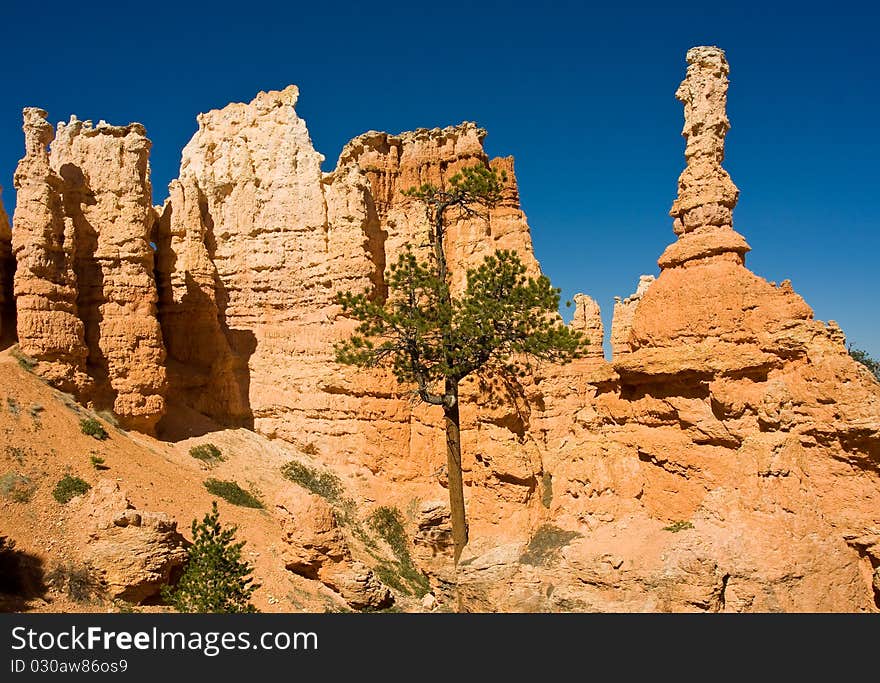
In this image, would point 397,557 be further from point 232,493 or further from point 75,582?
point 75,582

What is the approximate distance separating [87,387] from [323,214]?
1337 centimetres

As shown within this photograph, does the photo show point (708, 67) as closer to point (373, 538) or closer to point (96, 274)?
point (373, 538)

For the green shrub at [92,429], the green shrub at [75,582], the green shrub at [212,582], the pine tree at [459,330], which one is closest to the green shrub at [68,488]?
the green shrub at [92,429]

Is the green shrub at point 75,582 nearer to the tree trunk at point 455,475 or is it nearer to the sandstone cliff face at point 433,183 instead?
the tree trunk at point 455,475

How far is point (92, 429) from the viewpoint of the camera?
22547 mm

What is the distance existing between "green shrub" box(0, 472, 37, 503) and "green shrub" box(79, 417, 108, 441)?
11.7 ft

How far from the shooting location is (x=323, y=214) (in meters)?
32.6

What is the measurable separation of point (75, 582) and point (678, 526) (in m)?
13.7

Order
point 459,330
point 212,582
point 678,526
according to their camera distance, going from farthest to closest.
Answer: point 459,330 → point 212,582 → point 678,526

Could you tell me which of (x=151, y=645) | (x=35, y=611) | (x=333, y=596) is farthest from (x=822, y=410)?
(x=35, y=611)

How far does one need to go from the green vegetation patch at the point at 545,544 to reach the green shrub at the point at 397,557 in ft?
34.1

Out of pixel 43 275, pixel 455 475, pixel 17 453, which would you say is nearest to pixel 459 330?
pixel 455 475

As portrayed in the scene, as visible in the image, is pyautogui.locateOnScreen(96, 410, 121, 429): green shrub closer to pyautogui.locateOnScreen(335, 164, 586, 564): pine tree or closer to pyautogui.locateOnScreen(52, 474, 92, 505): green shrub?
pyautogui.locateOnScreen(52, 474, 92, 505): green shrub

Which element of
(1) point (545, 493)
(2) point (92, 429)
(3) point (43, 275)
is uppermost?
(3) point (43, 275)
